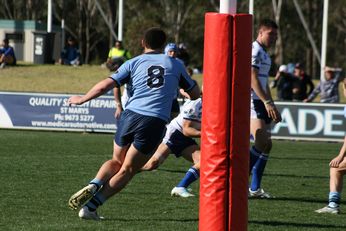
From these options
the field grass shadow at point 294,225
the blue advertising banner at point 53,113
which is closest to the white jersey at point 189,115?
the field grass shadow at point 294,225

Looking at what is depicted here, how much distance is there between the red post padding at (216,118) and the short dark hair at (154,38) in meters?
2.74

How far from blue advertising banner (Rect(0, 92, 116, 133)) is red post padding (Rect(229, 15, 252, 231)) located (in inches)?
703

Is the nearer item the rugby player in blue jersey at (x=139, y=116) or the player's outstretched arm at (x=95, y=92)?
the player's outstretched arm at (x=95, y=92)

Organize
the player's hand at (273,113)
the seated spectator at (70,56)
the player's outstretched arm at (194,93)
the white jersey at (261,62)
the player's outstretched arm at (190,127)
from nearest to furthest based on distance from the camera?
1. the player's outstretched arm at (194,93)
2. the player's hand at (273,113)
3. the white jersey at (261,62)
4. the player's outstretched arm at (190,127)
5. the seated spectator at (70,56)

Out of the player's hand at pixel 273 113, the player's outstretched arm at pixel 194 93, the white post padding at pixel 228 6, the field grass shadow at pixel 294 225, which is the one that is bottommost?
the field grass shadow at pixel 294 225

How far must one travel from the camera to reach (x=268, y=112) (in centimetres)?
1199

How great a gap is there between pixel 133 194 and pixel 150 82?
2.66 meters

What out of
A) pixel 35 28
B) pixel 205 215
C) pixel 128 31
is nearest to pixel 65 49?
pixel 35 28

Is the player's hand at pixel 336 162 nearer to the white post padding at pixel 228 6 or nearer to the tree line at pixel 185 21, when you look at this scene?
the white post padding at pixel 228 6

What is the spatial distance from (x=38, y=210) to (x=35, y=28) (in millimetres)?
36477

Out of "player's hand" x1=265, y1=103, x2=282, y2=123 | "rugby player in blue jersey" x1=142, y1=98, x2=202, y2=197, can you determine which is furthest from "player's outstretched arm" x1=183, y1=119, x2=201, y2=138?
"player's hand" x1=265, y1=103, x2=282, y2=123

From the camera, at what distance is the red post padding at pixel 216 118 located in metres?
7.40

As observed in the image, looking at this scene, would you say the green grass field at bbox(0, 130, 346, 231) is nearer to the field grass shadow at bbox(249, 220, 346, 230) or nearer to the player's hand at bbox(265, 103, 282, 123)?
the field grass shadow at bbox(249, 220, 346, 230)

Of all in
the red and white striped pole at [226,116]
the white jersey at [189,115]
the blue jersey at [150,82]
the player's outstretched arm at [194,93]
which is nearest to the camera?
the red and white striped pole at [226,116]
